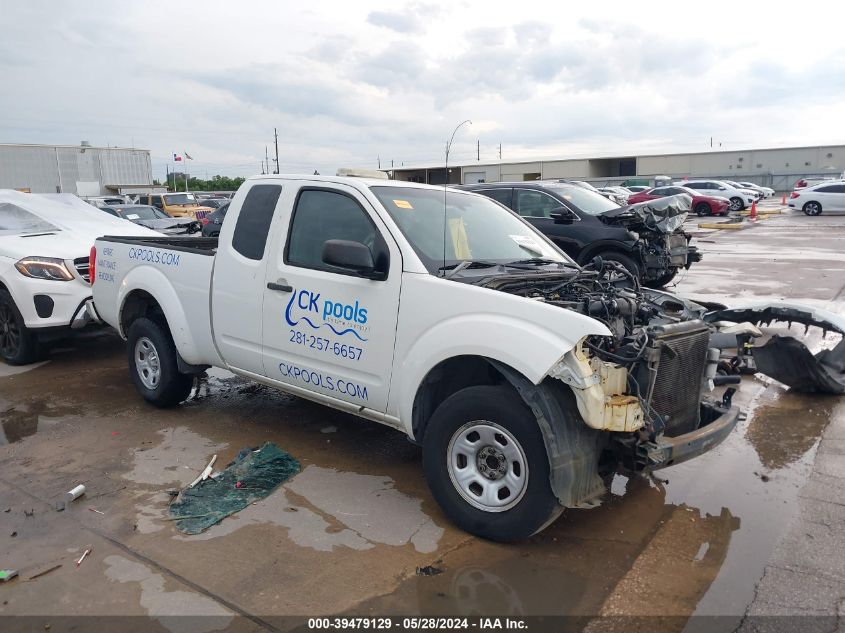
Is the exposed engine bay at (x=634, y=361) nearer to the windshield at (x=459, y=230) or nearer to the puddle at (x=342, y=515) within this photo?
the windshield at (x=459, y=230)

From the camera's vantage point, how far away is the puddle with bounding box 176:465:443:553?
148 inches

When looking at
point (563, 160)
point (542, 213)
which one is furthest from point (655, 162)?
point (542, 213)

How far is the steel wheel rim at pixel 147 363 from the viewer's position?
5.86 metres

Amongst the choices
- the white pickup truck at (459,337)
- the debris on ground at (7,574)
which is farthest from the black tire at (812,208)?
the debris on ground at (7,574)

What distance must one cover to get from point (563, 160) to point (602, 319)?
2633 inches

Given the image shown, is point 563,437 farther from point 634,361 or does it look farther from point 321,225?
point 321,225

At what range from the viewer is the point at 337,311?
14.2 feet

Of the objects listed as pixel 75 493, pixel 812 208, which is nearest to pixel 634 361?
pixel 75 493

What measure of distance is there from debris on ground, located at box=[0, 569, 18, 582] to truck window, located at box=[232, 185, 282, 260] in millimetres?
2425

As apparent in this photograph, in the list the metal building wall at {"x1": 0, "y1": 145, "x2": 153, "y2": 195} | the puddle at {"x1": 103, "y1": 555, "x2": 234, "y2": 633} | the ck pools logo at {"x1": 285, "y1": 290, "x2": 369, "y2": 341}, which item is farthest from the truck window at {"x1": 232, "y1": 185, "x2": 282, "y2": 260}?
the metal building wall at {"x1": 0, "y1": 145, "x2": 153, "y2": 195}

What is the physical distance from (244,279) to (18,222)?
482 centimetres

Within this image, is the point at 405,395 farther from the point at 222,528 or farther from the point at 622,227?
the point at 622,227

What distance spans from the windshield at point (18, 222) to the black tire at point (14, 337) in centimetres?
99

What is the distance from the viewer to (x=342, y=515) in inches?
159
